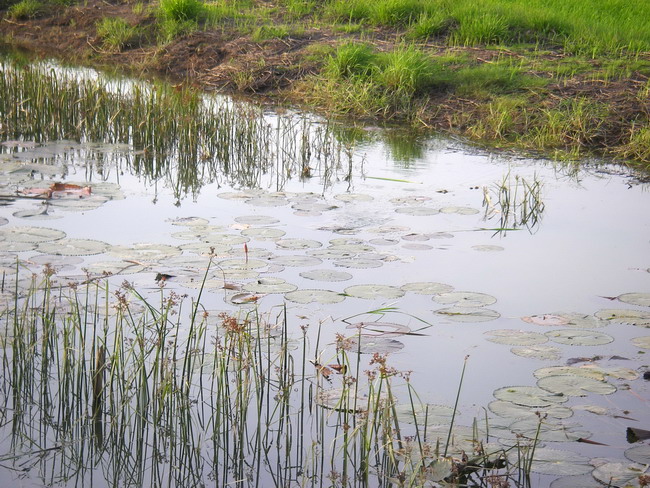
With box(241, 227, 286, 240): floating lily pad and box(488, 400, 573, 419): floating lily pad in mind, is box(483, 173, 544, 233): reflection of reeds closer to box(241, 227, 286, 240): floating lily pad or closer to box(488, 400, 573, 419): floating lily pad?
box(241, 227, 286, 240): floating lily pad

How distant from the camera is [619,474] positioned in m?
2.42

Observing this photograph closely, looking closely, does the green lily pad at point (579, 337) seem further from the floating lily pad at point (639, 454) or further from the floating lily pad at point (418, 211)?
the floating lily pad at point (418, 211)

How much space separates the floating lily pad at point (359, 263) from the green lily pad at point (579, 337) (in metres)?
1.00

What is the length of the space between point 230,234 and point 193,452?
2.10 m

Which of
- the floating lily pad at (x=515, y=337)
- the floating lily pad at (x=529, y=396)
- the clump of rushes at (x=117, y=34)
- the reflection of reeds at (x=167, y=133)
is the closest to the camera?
the floating lily pad at (x=529, y=396)

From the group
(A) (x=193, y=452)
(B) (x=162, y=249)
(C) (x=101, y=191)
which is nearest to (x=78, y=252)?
(B) (x=162, y=249)

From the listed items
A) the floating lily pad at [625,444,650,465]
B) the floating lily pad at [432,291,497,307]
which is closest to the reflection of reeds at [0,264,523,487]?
the floating lily pad at [625,444,650,465]

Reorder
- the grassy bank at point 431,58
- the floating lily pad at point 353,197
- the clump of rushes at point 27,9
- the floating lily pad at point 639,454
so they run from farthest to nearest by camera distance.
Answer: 1. the clump of rushes at point 27,9
2. the grassy bank at point 431,58
3. the floating lily pad at point 353,197
4. the floating lily pad at point 639,454

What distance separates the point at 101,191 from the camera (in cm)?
538

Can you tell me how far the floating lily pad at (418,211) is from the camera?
17.1ft

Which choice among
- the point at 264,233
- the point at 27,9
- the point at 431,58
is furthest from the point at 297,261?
the point at 27,9

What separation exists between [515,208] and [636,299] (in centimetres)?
163

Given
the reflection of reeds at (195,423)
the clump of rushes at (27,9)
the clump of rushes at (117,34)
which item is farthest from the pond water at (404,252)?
the clump of rushes at (27,9)

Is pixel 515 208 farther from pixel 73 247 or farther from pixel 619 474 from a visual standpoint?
pixel 619 474
